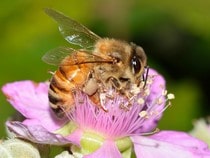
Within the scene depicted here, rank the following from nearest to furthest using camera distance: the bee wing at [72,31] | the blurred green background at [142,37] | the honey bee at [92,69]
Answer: the honey bee at [92,69] < the bee wing at [72,31] < the blurred green background at [142,37]

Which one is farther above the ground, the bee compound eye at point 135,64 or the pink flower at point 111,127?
the bee compound eye at point 135,64

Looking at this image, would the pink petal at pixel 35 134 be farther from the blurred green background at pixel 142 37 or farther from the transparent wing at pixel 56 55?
the blurred green background at pixel 142 37

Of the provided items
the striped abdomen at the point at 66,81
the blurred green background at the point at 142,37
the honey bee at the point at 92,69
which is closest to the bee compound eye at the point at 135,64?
the honey bee at the point at 92,69

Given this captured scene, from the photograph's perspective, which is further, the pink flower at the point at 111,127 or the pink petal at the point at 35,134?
the pink flower at the point at 111,127

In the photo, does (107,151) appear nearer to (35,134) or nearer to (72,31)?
(35,134)

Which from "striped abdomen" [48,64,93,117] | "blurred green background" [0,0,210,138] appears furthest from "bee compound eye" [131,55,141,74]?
"blurred green background" [0,0,210,138]

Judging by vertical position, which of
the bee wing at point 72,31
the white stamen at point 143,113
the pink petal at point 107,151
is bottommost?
the pink petal at point 107,151

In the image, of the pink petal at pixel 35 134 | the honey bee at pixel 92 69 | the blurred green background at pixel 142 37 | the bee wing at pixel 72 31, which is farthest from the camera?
the blurred green background at pixel 142 37
